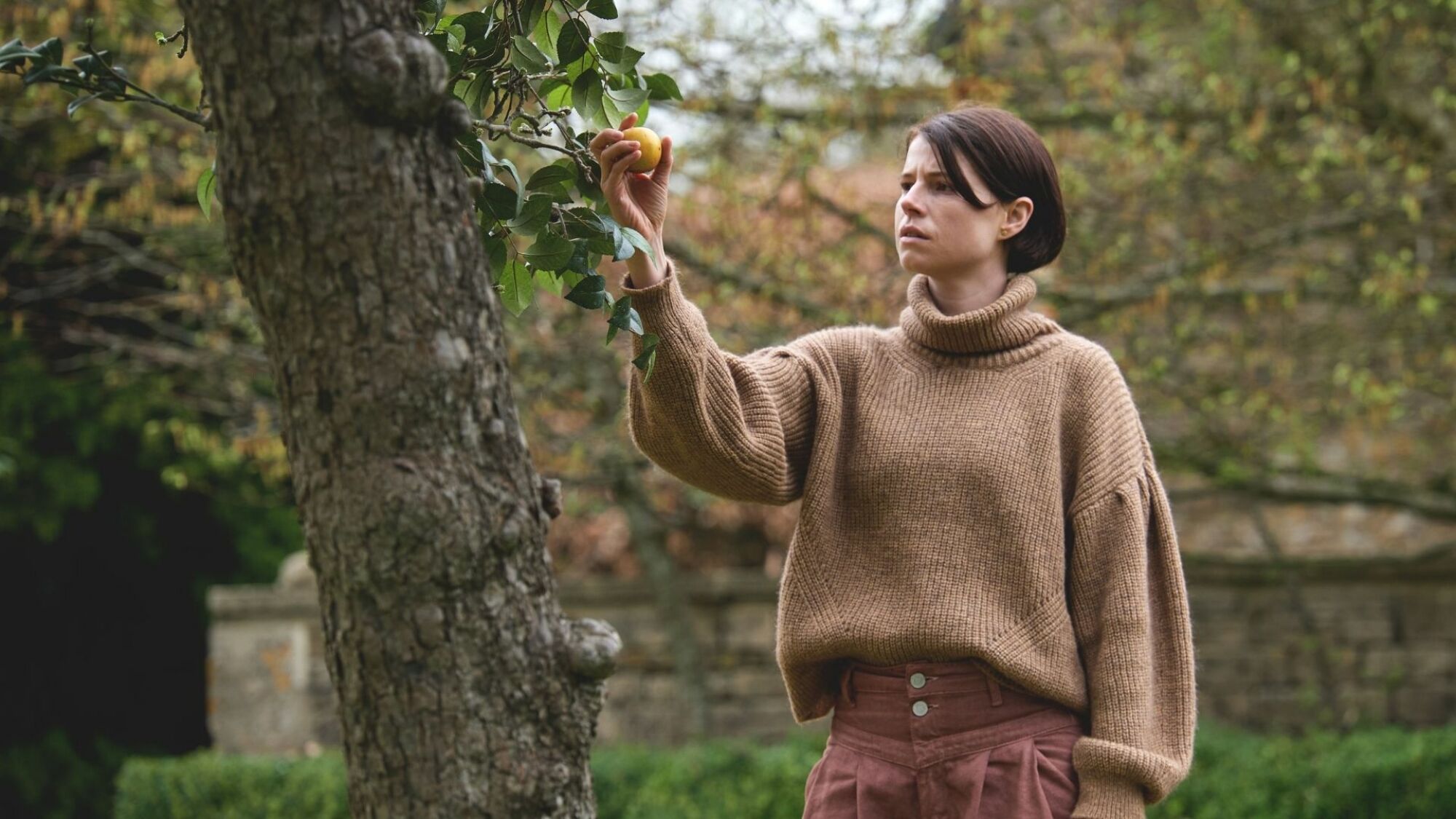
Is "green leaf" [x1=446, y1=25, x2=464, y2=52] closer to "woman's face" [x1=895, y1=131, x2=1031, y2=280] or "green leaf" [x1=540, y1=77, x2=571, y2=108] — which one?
"green leaf" [x1=540, y1=77, x2=571, y2=108]

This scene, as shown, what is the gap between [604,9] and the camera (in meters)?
1.87

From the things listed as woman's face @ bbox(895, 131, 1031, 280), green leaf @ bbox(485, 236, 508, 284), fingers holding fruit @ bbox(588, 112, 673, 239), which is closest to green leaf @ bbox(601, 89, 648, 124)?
fingers holding fruit @ bbox(588, 112, 673, 239)

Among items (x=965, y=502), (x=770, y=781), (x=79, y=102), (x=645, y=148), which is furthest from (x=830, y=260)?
(x=79, y=102)

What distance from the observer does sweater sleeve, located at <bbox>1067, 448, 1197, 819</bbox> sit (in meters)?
2.06

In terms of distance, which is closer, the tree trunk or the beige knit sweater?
the tree trunk

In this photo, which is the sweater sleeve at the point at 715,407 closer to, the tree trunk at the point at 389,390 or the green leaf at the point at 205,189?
the tree trunk at the point at 389,390

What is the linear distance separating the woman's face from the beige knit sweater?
0.28 ft

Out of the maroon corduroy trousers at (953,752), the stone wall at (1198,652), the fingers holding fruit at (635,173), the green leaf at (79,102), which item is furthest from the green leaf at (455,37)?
the stone wall at (1198,652)

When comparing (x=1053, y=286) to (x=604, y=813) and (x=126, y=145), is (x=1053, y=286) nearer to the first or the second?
(x=604, y=813)

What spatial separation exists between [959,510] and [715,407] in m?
0.39

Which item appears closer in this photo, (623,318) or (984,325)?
(623,318)

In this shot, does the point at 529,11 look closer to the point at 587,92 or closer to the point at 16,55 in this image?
the point at 587,92

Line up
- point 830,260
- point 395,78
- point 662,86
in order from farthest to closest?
point 830,260 → point 662,86 → point 395,78

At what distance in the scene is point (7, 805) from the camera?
6.45 m
